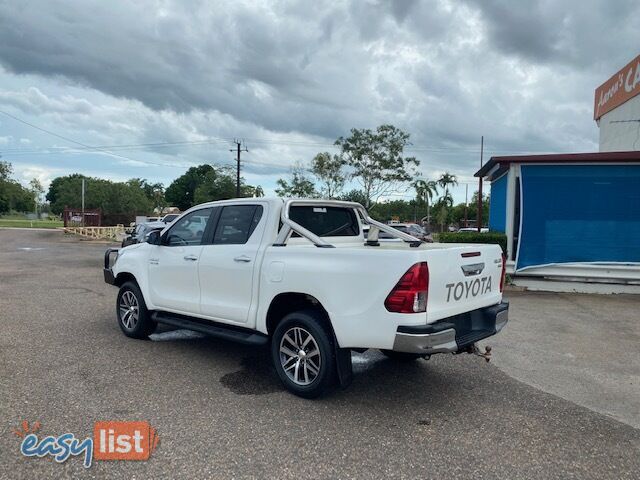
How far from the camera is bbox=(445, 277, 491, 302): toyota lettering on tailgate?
4.14m

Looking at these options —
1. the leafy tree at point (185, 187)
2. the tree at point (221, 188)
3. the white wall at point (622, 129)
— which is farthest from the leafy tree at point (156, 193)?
the white wall at point (622, 129)

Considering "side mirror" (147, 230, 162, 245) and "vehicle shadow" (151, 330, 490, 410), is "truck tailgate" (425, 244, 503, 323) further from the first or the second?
"side mirror" (147, 230, 162, 245)

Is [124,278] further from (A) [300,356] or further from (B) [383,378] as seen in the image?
(B) [383,378]

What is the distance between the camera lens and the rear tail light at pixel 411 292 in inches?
149

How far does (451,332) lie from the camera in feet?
13.0

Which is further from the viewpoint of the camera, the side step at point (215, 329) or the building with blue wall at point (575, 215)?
the building with blue wall at point (575, 215)

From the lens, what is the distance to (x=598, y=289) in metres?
11.1

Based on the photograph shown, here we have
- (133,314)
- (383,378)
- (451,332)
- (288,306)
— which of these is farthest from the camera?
(133,314)

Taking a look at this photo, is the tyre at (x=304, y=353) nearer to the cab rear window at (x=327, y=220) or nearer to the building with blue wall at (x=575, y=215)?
the cab rear window at (x=327, y=220)

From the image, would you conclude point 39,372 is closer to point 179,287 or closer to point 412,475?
point 179,287

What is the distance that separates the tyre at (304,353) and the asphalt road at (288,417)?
0.50 ft

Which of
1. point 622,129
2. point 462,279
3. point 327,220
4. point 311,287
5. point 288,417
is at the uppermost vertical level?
point 622,129

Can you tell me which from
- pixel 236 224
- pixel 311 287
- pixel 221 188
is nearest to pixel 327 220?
pixel 236 224

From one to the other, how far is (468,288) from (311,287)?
1.37 meters
